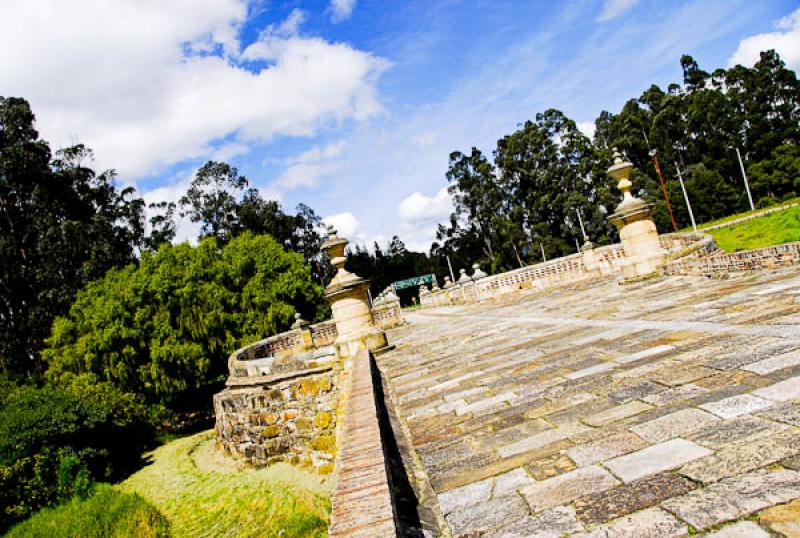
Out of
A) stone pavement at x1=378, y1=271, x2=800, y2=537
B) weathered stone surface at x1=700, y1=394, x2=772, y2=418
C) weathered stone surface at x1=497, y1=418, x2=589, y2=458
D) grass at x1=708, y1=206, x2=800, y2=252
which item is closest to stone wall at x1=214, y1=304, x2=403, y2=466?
stone pavement at x1=378, y1=271, x2=800, y2=537

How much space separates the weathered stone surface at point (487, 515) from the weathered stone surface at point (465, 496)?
0.14ft

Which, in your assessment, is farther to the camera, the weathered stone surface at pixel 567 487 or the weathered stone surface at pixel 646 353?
the weathered stone surface at pixel 646 353

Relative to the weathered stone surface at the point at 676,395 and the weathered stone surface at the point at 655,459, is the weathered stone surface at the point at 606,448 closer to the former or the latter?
the weathered stone surface at the point at 655,459

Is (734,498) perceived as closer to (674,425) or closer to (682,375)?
(674,425)

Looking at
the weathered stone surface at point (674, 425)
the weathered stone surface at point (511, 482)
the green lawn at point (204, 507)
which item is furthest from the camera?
the green lawn at point (204, 507)

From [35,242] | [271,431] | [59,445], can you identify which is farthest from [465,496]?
[35,242]

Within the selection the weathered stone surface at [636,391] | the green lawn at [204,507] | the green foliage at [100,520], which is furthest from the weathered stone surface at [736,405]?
the green foliage at [100,520]

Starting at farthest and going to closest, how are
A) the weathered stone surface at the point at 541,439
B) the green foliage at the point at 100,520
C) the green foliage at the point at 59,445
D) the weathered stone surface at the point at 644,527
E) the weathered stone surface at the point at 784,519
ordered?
the green foliage at the point at 59,445 → the green foliage at the point at 100,520 → the weathered stone surface at the point at 541,439 → the weathered stone surface at the point at 644,527 → the weathered stone surface at the point at 784,519

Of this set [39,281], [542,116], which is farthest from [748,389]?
[542,116]

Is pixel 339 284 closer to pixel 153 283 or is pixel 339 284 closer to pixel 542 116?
pixel 153 283

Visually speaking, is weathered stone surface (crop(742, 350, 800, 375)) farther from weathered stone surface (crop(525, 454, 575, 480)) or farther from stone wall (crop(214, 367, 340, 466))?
stone wall (crop(214, 367, 340, 466))

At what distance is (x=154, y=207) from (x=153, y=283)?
65.7 feet

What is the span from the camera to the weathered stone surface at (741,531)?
165 cm

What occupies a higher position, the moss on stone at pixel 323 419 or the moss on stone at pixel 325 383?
the moss on stone at pixel 325 383
